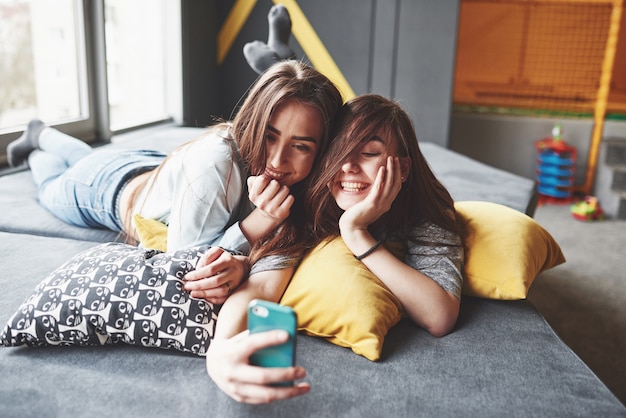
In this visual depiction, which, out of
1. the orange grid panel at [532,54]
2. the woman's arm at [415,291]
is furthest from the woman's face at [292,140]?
the orange grid panel at [532,54]

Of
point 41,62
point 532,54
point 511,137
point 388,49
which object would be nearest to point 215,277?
point 41,62

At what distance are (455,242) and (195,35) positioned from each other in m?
3.24

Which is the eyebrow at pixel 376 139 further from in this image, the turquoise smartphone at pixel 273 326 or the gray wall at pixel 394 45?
the gray wall at pixel 394 45

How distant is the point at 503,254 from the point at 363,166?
0.44 metres

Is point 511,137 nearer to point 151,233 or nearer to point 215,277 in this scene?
point 151,233

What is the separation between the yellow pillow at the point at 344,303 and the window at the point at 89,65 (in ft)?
6.54

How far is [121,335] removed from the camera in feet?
3.65

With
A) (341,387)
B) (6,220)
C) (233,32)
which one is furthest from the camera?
(233,32)

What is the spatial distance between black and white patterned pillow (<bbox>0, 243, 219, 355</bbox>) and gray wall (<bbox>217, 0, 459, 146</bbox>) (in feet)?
10.8

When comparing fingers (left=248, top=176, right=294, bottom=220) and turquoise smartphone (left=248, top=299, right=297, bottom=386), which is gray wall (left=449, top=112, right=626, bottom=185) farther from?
turquoise smartphone (left=248, top=299, right=297, bottom=386)

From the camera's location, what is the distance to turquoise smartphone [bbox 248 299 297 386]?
834mm

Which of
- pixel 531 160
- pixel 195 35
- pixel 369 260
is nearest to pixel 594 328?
pixel 369 260

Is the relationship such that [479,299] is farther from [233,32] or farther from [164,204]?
[233,32]

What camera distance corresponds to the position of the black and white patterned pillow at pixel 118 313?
110 cm
